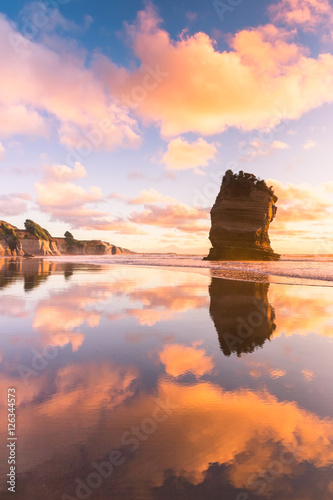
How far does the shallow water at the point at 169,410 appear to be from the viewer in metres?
1.96

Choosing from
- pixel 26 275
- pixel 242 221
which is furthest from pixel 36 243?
pixel 26 275

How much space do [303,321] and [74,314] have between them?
19.3ft

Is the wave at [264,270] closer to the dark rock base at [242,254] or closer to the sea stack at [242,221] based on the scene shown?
the dark rock base at [242,254]

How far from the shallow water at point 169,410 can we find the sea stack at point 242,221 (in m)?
49.5

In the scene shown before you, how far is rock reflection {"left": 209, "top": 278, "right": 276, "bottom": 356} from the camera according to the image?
16.6 feet

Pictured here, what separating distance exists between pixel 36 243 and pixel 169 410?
141442 mm

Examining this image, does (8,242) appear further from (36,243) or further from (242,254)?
(242,254)

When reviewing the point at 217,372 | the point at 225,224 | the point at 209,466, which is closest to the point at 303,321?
the point at 217,372

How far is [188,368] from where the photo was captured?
12.9ft

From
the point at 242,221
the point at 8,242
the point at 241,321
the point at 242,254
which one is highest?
the point at 242,221

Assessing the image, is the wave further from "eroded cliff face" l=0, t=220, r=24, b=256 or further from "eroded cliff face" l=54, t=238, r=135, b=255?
"eroded cliff face" l=54, t=238, r=135, b=255

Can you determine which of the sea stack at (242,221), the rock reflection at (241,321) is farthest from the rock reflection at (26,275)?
the sea stack at (242,221)

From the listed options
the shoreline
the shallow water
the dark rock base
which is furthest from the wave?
the shallow water

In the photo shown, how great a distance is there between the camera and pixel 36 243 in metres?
129
